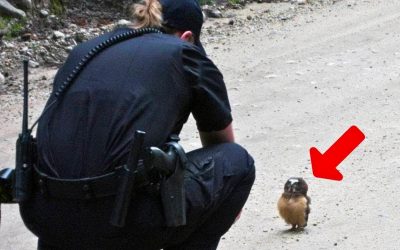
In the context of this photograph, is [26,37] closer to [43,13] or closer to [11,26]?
[11,26]

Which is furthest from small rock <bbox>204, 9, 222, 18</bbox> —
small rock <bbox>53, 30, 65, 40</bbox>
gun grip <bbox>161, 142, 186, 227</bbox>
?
gun grip <bbox>161, 142, 186, 227</bbox>

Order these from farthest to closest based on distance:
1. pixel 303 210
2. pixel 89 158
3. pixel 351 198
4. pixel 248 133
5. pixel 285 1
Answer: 1. pixel 285 1
2. pixel 248 133
3. pixel 351 198
4. pixel 303 210
5. pixel 89 158

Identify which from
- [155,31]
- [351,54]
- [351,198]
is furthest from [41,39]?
[155,31]

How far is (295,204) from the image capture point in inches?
213

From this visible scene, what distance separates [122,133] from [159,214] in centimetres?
33

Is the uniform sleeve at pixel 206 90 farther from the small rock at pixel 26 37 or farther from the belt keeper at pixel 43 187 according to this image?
the small rock at pixel 26 37

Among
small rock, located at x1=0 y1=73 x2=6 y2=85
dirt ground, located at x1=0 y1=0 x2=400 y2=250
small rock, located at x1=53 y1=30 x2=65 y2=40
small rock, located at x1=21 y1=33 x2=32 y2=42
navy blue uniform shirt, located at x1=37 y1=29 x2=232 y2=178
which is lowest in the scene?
small rock, located at x1=21 y1=33 x2=32 y2=42

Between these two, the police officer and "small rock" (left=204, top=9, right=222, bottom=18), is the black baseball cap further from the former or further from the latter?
"small rock" (left=204, top=9, right=222, bottom=18)

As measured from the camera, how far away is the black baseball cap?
3.96m

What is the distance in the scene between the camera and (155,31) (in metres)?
3.86

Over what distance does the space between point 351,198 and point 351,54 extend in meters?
3.72

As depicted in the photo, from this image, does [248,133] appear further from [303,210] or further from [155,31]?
[155,31]

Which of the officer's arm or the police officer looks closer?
the police officer

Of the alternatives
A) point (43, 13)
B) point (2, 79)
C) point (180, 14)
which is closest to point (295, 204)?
point (180, 14)
